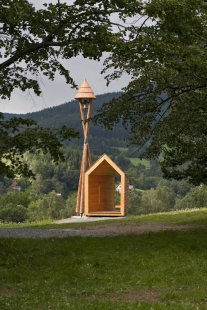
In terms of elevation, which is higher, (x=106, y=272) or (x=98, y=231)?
(x=98, y=231)

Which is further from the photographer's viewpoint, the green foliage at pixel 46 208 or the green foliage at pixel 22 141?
the green foliage at pixel 46 208

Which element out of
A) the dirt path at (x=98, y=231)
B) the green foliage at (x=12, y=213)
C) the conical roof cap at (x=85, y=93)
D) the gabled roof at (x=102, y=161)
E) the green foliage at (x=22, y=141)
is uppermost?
the conical roof cap at (x=85, y=93)

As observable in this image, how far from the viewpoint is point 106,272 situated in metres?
17.6

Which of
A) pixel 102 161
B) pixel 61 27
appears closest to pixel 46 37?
pixel 61 27

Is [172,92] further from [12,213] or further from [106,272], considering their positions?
[12,213]

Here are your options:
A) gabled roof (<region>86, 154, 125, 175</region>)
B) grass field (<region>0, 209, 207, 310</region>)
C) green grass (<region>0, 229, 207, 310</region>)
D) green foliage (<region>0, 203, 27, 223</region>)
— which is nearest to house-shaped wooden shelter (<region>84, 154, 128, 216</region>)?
gabled roof (<region>86, 154, 125, 175</region>)

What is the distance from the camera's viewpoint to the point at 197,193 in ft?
349

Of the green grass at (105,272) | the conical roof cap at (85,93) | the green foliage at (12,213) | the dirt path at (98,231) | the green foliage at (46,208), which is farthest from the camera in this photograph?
the green foliage at (46,208)

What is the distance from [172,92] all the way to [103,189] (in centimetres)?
2380

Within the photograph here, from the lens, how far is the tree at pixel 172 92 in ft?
60.4

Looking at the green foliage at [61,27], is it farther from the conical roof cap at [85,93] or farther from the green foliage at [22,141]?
the conical roof cap at [85,93]

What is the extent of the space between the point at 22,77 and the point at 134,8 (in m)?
4.61

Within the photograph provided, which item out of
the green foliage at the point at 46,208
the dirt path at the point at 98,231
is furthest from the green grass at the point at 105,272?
the green foliage at the point at 46,208

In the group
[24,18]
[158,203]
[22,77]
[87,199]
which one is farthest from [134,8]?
[158,203]
